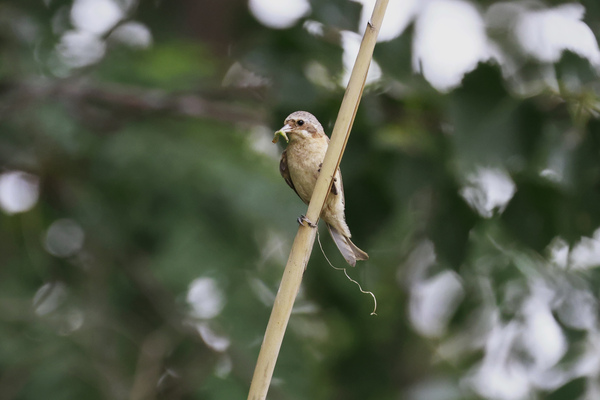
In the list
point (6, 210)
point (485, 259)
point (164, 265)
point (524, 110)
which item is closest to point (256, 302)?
point (164, 265)

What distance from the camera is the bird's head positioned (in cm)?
158

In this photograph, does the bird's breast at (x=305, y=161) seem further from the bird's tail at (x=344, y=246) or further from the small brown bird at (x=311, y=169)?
the bird's tail at (x=344, y=246)

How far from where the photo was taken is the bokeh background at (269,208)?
2.20 metres

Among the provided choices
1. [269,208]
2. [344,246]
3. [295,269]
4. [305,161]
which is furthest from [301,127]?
[269,208]

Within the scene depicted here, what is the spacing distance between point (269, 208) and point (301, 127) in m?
1.47

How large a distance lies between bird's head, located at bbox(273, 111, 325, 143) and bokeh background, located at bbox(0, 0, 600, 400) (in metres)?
0.39

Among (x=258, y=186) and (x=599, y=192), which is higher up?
(x=258, y=186)

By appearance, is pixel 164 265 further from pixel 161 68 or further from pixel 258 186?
pixel 161 68

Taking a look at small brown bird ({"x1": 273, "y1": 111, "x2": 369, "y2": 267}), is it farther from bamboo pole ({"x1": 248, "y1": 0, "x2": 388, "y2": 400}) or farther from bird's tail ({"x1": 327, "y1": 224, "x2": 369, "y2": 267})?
bamboo pole ({"x1": 248, "y1": 0, "x2": 388, "y2": 400})

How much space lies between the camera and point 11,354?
3.37 metres

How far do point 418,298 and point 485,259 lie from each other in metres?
0.75

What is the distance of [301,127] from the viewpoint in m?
1.63

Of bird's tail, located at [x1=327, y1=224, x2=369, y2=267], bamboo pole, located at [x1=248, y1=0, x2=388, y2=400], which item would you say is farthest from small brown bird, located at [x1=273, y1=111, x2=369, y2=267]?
bamboo pole, located at [x1=248, y1=0, x2=388, y2=400]

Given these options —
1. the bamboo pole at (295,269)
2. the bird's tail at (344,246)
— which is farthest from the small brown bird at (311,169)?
the bamboo pole at (295,269)
